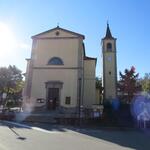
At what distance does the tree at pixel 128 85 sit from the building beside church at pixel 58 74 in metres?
11.4

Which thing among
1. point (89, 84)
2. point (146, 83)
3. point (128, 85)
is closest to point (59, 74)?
point (89, 84)

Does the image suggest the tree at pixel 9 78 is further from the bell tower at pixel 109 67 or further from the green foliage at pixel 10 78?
the bell tower at pixel 109 67

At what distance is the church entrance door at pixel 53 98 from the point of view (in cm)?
2939

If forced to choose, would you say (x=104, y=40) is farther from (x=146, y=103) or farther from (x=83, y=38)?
(x=146, y=103)

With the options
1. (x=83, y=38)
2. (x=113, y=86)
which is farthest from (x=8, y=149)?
(x=113, y=86)

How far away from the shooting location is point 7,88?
45719 mm

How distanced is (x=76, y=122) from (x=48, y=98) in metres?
9.08

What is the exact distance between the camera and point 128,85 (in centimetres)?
4203

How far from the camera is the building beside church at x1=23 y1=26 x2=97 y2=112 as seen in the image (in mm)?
29141

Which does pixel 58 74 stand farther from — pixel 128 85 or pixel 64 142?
pixel 64 142

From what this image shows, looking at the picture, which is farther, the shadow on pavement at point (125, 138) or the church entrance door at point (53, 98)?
the church entrance door at point (53, 98)

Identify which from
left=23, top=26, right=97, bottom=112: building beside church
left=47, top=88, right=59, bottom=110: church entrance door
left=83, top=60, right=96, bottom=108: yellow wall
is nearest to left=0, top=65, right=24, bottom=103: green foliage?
left=23, top=26, right=97, bottom=112: building beside church

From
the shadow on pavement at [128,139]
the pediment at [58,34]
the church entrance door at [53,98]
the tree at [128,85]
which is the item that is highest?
the pediment at [58,34]

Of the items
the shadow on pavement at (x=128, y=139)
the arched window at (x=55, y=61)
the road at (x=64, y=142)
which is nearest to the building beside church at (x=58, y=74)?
the arched window at (x=55, y=61)
